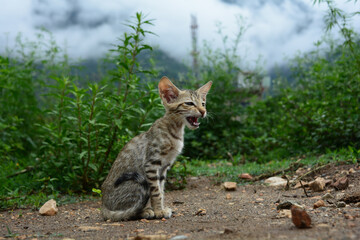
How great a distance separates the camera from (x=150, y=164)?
3910 mm

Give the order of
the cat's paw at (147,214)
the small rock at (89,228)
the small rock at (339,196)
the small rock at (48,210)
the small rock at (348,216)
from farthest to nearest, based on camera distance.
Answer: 1. the small rock at (48,210)
2. the cat's paw at (147,214)
3. the small rock at (339,196)
4. the small rock at (89,228)
5. the small rock at (348,216)

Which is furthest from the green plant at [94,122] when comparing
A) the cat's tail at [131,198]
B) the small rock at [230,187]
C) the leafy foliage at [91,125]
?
the small rock at [230,187]

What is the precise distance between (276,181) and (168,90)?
2.45 metres

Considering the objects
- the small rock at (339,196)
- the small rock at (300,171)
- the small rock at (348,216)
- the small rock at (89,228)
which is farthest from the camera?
the small rock at (300,171)

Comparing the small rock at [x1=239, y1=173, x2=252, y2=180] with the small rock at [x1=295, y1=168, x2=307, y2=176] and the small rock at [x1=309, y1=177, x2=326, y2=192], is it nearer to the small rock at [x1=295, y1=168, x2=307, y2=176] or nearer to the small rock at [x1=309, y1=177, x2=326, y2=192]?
the small rock at [x1=295, y1=168, x2=307, y2=176]

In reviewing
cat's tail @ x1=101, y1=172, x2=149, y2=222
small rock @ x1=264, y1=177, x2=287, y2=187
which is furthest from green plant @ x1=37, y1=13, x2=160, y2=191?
small rock @ x1=264, y1=177, x2=287, y2=187

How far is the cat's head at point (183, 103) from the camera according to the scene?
4102 mm

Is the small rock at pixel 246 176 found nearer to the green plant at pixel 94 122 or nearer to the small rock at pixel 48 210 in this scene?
the green plant at pixel 94 122

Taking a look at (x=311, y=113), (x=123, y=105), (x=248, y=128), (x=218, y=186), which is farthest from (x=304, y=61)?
(x=123, y=105)

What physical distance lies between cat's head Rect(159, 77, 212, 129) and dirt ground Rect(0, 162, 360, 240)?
3.61ft

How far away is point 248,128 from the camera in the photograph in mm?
9156

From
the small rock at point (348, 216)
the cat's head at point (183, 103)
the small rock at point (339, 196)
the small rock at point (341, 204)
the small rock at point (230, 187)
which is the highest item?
the cat's head at point (183, 103)

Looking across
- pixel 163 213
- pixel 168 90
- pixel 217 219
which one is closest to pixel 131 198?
pixel 163 213

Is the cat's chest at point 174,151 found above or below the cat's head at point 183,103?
below
